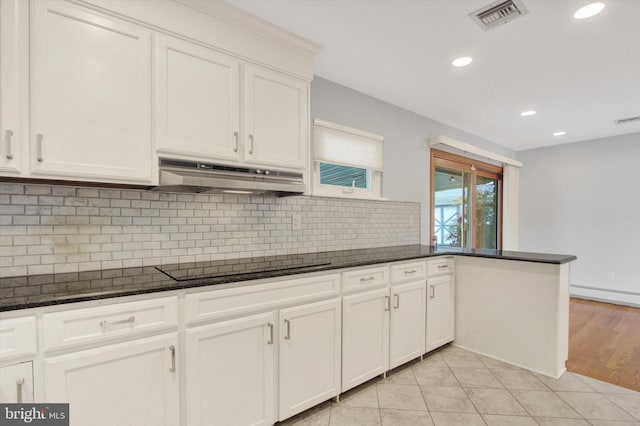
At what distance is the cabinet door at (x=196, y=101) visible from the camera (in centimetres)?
162

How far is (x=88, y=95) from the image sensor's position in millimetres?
1415

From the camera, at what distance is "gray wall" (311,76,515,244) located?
277 cm

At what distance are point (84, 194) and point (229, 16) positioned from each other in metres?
1.30

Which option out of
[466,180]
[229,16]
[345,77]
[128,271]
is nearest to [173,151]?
[128,271]

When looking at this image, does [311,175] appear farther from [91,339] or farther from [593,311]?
[593,311]

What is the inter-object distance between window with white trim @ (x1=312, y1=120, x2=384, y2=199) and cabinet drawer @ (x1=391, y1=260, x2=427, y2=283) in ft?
2.77

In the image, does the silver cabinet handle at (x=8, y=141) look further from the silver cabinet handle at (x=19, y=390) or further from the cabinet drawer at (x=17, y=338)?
the silver cabinet handle at (x=19, y=390)

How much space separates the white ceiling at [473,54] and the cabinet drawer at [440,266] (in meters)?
1.63

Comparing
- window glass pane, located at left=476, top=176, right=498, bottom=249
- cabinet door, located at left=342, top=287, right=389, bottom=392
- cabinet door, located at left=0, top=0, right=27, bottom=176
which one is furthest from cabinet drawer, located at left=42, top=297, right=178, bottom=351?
window glass pane, located at left=476, top=176, right=498, bottom=249

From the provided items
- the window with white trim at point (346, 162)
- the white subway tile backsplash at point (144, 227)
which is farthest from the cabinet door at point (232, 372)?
the window with white trim at point (346, 162)

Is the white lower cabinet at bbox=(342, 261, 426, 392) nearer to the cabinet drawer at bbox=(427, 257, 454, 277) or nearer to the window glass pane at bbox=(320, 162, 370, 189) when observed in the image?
the cabinet drawer at bbox=(427, 257, 454, 277)

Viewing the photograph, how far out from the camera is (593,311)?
4.16 meters

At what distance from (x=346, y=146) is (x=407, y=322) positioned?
163 cm

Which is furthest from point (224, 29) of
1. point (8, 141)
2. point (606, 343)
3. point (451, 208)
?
point (606, 343)
